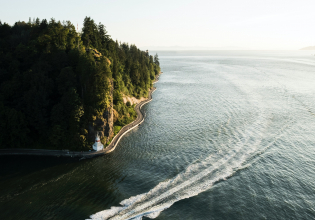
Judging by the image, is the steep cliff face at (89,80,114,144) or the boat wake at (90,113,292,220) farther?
the steep cliff face at (89,80,114,144)

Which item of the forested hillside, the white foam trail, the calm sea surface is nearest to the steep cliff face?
the forested hillside

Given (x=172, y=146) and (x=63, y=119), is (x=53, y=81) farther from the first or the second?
(x=172, y=146)

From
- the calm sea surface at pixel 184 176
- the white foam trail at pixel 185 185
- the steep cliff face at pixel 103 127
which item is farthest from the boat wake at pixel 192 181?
the steep cliff face at pixel 103 127

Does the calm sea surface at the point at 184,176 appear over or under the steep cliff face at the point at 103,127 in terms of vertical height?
under

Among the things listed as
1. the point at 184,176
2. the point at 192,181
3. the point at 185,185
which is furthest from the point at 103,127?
the point at 192,181

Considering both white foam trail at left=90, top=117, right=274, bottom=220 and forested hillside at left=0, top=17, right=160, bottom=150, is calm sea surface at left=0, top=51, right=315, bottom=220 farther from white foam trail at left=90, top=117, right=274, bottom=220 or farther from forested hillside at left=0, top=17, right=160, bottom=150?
forested hillside at left=0, top=17, right=160, bottom=150

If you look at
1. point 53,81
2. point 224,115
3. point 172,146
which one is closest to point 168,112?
point 224,115

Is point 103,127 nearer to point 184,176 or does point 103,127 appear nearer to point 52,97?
point 52,97

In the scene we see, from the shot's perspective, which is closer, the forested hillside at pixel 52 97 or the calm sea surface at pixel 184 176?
the calm sea surface at pixel 184 176

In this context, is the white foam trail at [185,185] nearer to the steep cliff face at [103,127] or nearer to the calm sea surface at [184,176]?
the calm sea surface at [184,176]
